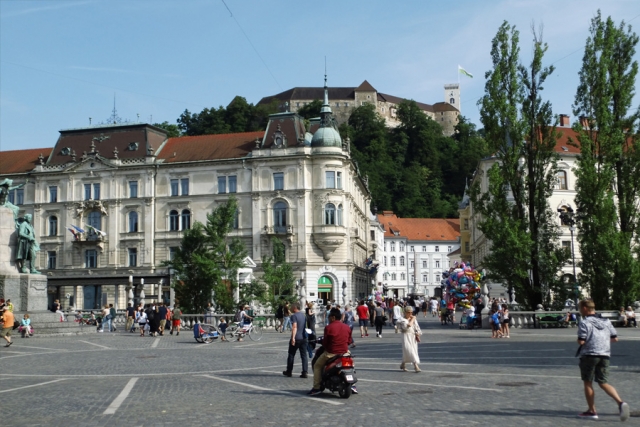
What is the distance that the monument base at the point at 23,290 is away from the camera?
3020cm

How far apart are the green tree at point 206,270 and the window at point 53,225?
112 feet

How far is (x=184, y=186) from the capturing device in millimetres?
70500

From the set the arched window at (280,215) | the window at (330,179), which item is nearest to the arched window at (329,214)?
the window at (330,179)

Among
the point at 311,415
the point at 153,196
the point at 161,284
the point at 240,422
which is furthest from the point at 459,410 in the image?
the point at 153,196

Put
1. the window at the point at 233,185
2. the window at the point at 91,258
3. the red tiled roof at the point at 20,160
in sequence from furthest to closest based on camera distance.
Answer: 1. the red tiled roof at the point at 20,160
2. the window at the point at 91,258
3. the window at the point at 233,185

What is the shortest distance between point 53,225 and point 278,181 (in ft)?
74.8

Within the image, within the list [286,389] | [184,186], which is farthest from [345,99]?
[286,389]

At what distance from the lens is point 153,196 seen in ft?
231

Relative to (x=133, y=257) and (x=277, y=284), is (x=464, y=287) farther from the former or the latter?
(x=133, y=257)

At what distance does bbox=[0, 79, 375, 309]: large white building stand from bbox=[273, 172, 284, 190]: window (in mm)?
105

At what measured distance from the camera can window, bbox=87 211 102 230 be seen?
233 feet

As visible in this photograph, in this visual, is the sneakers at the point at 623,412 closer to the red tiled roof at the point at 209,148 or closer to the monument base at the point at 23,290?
the monument base at the point at 23,290

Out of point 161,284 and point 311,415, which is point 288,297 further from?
point 311,415

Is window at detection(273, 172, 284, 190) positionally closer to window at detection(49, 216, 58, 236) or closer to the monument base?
window at detection(49, 216, 58, 236)
